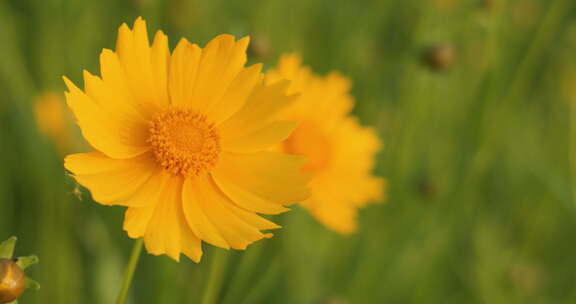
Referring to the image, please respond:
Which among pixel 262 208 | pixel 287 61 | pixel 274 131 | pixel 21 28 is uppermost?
pixel 21 28

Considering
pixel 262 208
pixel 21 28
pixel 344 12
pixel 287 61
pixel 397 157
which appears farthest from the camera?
pixel 344 12

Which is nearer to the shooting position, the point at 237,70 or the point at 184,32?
the point at 237,70

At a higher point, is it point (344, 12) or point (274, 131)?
point (344, 12)

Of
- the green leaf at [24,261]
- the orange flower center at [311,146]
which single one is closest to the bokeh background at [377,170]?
the orange flower center at [311,146]

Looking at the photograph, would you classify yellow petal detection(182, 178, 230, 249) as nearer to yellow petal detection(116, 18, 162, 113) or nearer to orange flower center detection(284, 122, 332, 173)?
yellow petal detection(116, 18, 162, 113)

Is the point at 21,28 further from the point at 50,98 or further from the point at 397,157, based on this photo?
the point at 397,157

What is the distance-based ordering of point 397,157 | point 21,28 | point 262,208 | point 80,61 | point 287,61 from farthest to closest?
point 21,28 → point 80,61 → point 397,157 → point 287,61 → point 262,208

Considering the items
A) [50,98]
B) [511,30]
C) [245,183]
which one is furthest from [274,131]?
[511,30]

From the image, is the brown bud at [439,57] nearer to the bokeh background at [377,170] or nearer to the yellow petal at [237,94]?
the bokeh background at [377,170]
